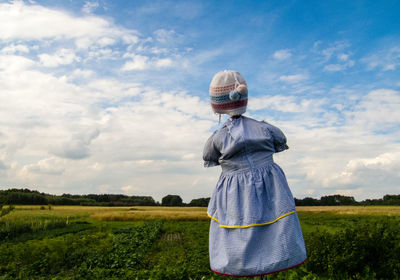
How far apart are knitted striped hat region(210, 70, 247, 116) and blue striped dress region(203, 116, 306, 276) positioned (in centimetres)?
12

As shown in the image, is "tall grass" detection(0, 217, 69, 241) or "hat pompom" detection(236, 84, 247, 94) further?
"tall grass" detection(0, 217, 69, 241)

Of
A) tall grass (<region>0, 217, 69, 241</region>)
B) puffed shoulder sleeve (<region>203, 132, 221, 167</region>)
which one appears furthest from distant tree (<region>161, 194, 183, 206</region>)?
puffed shoulder sleeve (<region>203, 132, 221, 167</region>)

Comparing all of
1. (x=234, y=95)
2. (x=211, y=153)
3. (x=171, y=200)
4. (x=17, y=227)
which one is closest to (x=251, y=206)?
(x=211, y=153)

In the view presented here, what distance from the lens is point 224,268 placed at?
2.53 meters

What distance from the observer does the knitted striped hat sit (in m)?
2.94

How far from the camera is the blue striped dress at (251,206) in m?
2.46

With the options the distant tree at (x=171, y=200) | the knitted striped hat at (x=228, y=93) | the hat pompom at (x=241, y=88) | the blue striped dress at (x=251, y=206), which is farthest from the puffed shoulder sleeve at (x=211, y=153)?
the distant tree at (x=171, y=200)

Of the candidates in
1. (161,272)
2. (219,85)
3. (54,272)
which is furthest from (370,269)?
(54,272)

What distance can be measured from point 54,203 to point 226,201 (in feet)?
242

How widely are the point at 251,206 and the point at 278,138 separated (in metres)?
0.71

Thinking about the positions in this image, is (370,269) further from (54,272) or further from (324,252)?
(54,272)

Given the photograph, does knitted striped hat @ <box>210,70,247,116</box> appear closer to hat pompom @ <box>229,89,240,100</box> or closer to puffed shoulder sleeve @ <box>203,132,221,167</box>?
hat pompom @ <box>229,89,240,100</box>

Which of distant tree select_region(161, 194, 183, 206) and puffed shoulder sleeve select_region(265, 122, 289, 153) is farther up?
puffed shoulder sleeve select_region(265, 122, 289, 153)

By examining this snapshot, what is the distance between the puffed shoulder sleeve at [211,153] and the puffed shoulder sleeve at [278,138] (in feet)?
1.71
